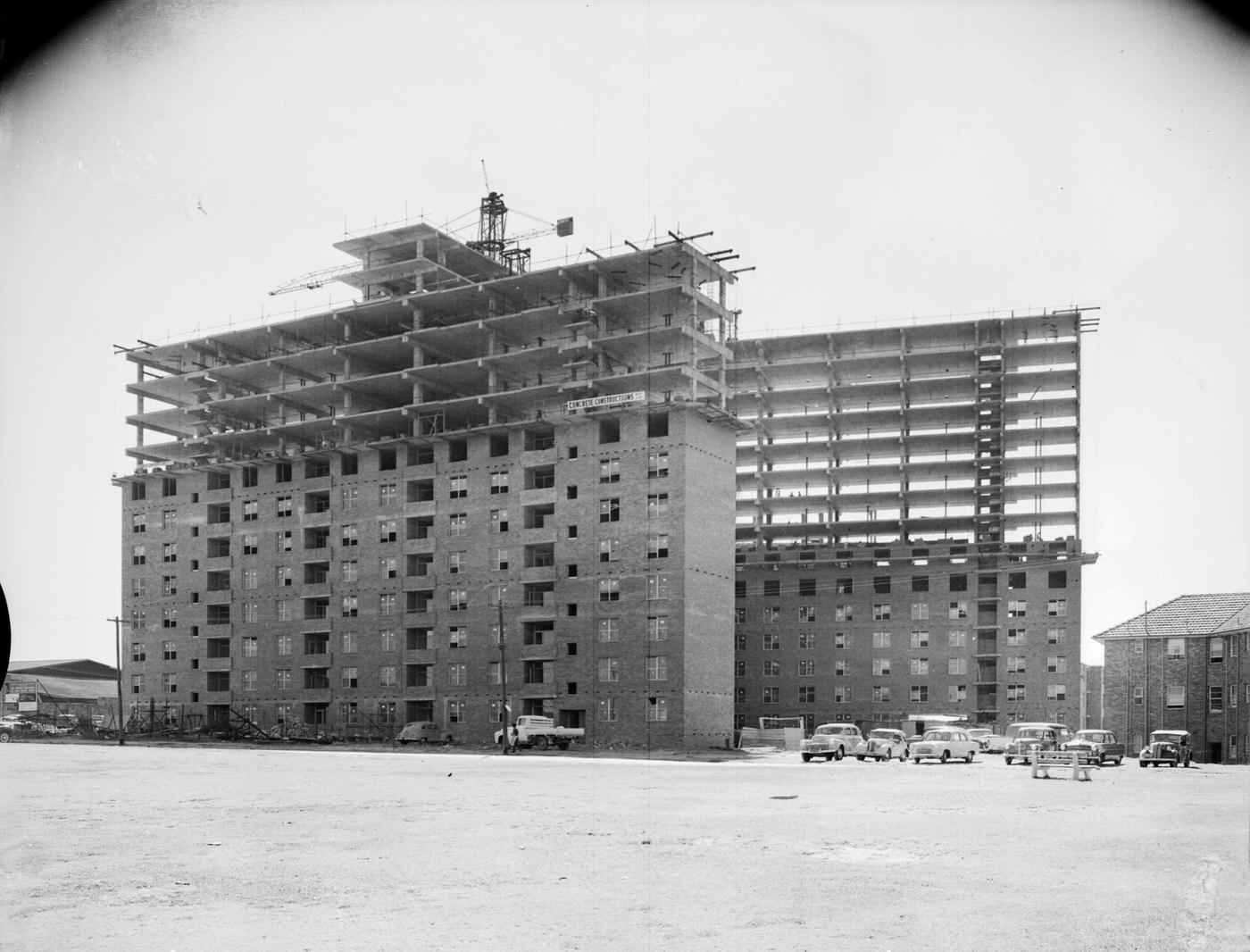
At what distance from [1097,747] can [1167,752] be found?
4008 mm

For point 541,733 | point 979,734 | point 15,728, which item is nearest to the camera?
point 541,733

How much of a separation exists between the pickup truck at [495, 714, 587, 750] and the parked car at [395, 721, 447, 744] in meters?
11.4

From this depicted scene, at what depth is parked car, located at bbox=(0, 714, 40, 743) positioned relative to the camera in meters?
86.3

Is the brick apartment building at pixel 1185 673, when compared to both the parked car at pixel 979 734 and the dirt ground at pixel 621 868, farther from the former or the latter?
the dirt ground at pixel 621 868

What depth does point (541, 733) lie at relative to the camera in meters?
72.2

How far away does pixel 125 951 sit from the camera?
41.2ft

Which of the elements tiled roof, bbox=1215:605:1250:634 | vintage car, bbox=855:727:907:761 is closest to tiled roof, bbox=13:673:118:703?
vintage car, bbox=855:727:907:761

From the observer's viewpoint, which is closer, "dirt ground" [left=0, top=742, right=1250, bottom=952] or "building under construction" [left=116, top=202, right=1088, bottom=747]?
"dirt ground" [left=0, top=742, right=1250, bottom=952]

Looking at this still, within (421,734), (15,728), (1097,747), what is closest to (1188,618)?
(1097,747)

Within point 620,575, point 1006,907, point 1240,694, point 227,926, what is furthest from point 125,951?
point 1240,694

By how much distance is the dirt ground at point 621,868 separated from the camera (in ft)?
43.8

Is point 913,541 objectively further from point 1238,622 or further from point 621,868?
point 621,868

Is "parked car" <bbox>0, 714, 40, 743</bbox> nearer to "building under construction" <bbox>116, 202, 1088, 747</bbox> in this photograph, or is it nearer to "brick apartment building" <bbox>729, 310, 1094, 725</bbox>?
"building under construction" <bbox>116, 202, 1088, 747</bbox>

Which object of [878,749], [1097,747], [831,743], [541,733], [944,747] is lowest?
[541,733]
